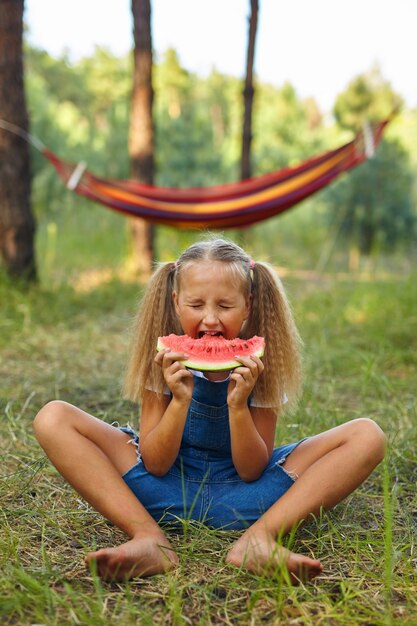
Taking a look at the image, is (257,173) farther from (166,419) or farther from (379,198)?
(166,419)

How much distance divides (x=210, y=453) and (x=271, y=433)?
0.66 feet

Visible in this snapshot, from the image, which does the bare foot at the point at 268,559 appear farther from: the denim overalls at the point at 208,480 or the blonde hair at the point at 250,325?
the blonde hair at the point at 250,325

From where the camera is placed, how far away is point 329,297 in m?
6.11

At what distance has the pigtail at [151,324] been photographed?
2236 millimetres

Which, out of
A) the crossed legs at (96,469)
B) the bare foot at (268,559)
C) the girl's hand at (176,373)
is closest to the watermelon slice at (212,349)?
the girl's hand at (176,373)

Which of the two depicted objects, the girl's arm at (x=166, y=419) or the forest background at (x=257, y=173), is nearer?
the girl's arm at (x=166, y=419)

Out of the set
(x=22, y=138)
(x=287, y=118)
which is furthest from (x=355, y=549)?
(x=287, y=118)

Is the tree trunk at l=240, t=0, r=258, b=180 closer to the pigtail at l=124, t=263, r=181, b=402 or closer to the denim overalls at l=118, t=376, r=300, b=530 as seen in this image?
the pigtail at l=124, t=263, r=181, b=402

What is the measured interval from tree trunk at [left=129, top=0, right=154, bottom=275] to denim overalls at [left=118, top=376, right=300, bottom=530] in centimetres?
522

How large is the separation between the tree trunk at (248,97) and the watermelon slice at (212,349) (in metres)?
6.23

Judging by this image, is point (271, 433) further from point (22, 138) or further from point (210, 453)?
point (22, 138)

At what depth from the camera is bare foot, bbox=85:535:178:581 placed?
1.70 m

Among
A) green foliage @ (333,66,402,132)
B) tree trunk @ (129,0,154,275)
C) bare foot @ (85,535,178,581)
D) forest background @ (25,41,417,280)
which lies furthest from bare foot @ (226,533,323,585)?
green foliage @ (333,66,402,132)

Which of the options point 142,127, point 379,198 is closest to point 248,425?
point 142,127
